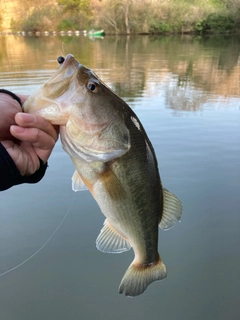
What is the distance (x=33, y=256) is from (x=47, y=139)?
110 inches

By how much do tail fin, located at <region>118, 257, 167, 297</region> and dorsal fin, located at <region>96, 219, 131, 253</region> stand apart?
15 cm

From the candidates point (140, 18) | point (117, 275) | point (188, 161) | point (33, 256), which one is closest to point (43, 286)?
point (33, 256)

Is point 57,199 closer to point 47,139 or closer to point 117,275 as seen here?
point 117,275

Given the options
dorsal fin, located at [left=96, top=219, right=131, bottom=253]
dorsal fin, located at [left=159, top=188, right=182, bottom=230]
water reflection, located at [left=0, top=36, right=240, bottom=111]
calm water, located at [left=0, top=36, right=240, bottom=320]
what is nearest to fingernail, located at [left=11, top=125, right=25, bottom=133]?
calm water, located at [left=0, top=36, right=240, bottom=320]

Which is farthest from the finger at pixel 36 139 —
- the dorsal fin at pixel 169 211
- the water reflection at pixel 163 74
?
the water reflection at pixel 163 74

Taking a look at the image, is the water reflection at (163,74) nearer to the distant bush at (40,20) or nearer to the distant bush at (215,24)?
the distant bush at (215,24)

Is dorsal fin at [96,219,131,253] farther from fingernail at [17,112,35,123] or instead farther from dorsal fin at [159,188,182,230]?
fingernail at [17,112,35,123]

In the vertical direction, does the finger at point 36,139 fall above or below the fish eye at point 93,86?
below

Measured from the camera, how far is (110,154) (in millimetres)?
1636

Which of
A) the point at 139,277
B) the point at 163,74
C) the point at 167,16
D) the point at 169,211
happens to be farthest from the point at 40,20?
the point at 139,277

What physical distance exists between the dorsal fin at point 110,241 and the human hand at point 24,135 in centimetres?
58

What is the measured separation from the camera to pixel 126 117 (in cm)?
169

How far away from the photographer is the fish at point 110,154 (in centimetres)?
155

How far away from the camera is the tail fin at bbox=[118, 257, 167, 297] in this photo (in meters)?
1.88
